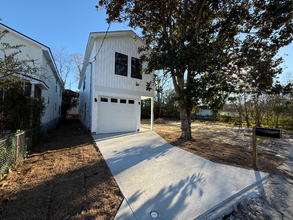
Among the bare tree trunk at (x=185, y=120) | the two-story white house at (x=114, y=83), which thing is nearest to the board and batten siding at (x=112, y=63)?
the two-story white house at (x=114, y=83)

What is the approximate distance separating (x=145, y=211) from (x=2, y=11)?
7753 mm

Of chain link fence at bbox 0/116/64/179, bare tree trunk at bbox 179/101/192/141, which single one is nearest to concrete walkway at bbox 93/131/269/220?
bare tree trunk at bbox 179/101/192/141

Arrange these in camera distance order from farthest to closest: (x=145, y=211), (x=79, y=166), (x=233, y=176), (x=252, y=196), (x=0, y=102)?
(x=0, y=102) → (x=79, y=166) → (x=233, y=176) → (x=252, y=196) → (x=145, y=211)

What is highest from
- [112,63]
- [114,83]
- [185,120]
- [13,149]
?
[112,63]

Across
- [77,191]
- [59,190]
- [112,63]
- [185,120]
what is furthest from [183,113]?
[59,190]

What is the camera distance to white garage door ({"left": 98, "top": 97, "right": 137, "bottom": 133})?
26.6 feet

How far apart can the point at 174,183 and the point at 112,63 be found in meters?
7.42

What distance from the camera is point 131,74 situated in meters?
9.02

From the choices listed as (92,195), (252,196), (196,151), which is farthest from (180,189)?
(196,151)

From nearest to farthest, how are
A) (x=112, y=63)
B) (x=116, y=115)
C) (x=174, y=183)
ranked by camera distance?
1. (x=174, y=183)
2. (x=112, y=63)
3. (x=116, y=115)

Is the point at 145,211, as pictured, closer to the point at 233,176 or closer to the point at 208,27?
the point at 233,176

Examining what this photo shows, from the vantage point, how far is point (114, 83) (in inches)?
327

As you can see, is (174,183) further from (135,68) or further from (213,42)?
(135,68)

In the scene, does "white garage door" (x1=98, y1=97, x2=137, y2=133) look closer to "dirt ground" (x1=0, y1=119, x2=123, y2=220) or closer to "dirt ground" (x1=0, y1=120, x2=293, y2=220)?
"dirt ground" (x1=0, y1=120, x2=293, y2=220)
